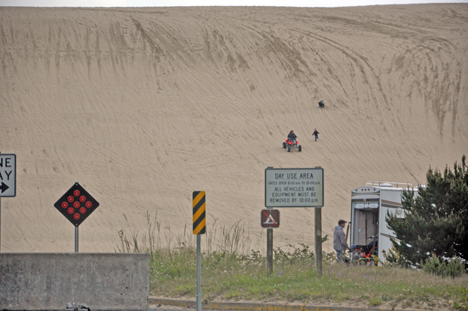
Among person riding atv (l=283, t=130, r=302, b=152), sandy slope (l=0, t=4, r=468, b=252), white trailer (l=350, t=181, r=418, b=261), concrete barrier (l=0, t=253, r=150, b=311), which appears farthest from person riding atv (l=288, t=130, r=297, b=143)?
concrete barrier (l=0, t=253, r=150, b=311)

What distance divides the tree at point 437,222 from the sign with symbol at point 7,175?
7.55m

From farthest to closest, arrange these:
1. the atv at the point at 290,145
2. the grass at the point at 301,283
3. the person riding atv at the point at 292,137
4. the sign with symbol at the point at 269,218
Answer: the person riding atv at the point at 292,137, the atv at the point at 290,145, the sign with symbol at the point at 269,218, the grass at the point at 301,283

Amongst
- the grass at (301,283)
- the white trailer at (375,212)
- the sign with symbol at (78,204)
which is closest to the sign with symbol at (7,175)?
the sign with symbol at (78,204)

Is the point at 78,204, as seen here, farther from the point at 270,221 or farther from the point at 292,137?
the point at 292,137

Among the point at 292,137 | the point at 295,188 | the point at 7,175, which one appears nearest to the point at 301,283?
the point at 295,188

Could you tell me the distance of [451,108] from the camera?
36.8m

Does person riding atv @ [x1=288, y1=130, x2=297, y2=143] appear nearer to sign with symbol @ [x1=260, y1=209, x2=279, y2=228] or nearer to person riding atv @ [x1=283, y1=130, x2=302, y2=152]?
person riding atv @ [x1=283, y1=130, x2=302, y2=152]

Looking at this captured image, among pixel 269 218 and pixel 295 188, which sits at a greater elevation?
pixel 295 188

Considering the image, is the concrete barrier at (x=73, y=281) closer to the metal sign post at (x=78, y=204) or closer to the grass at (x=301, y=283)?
the grass at (x=301, y=283)

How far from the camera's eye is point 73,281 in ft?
26.9

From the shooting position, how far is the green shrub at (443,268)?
404 inches

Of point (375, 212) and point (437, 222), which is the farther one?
point (375, 212)

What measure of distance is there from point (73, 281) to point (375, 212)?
10.1m

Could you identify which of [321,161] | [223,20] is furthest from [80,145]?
[223,20]
